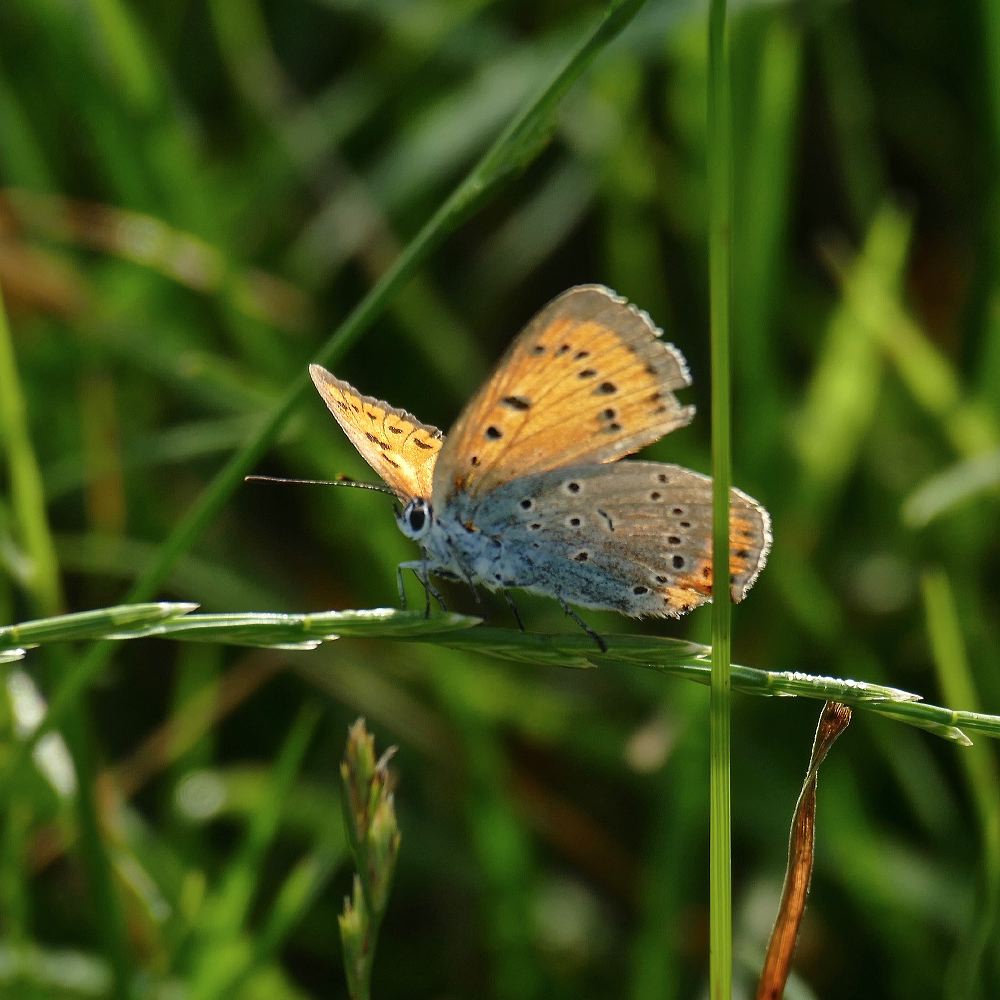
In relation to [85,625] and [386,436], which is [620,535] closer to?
[386,436]

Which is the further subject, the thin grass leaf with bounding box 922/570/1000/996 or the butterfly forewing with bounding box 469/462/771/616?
the butterfly forewing with bounding box 469/462/771/616

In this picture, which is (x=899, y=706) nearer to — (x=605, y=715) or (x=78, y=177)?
(x=605, y=715)

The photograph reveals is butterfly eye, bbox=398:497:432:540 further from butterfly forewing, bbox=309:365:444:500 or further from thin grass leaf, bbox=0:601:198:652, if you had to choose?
thin grass leaf, bbox=0:601:198:652

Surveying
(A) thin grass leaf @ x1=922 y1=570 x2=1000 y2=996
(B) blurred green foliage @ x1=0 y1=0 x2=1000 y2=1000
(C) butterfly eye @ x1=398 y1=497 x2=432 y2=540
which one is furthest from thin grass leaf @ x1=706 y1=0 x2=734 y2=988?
(C) butterfly eye @ x1=398 y1=497 x2=432 y2=540

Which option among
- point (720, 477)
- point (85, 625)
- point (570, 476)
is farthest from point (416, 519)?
point (720, 477)

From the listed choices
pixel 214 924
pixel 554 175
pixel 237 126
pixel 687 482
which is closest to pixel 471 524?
pixel 687 482
